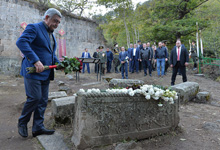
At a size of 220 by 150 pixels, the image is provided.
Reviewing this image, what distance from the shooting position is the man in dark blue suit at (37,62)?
2.23 meters

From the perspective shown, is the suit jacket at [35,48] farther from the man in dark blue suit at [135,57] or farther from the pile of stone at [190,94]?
the man in dark blue suit at [135,57]

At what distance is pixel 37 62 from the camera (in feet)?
7.30

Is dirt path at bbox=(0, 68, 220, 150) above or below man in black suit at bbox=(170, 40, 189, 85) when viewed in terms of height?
below

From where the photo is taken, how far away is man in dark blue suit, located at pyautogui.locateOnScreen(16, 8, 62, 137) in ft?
7.33

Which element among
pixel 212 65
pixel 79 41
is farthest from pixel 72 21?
pixel 212 65

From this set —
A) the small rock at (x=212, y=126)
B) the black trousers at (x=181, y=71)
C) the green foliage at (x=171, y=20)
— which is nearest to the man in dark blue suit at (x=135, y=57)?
the green foliage at (x=171, y=20)

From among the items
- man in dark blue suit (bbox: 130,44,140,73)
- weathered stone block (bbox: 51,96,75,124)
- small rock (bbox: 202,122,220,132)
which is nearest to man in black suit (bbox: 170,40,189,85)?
small rock (bbox: 202,122,220,132)

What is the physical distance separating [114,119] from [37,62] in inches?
53.9

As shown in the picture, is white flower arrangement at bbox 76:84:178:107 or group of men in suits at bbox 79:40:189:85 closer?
white flower arrangement at bbox 76:84:178:107

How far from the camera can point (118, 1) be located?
1317 centimetres

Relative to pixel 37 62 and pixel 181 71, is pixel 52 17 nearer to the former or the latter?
pixel 37 62

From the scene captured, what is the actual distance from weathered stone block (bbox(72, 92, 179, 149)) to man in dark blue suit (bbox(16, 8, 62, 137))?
66 cm

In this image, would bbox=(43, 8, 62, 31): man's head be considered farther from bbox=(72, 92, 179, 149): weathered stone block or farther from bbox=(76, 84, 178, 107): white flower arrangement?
bbox=(76, 84, 178, 107): white flower arrangement

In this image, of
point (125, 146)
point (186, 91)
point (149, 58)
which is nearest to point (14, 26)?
point (149, 58)
